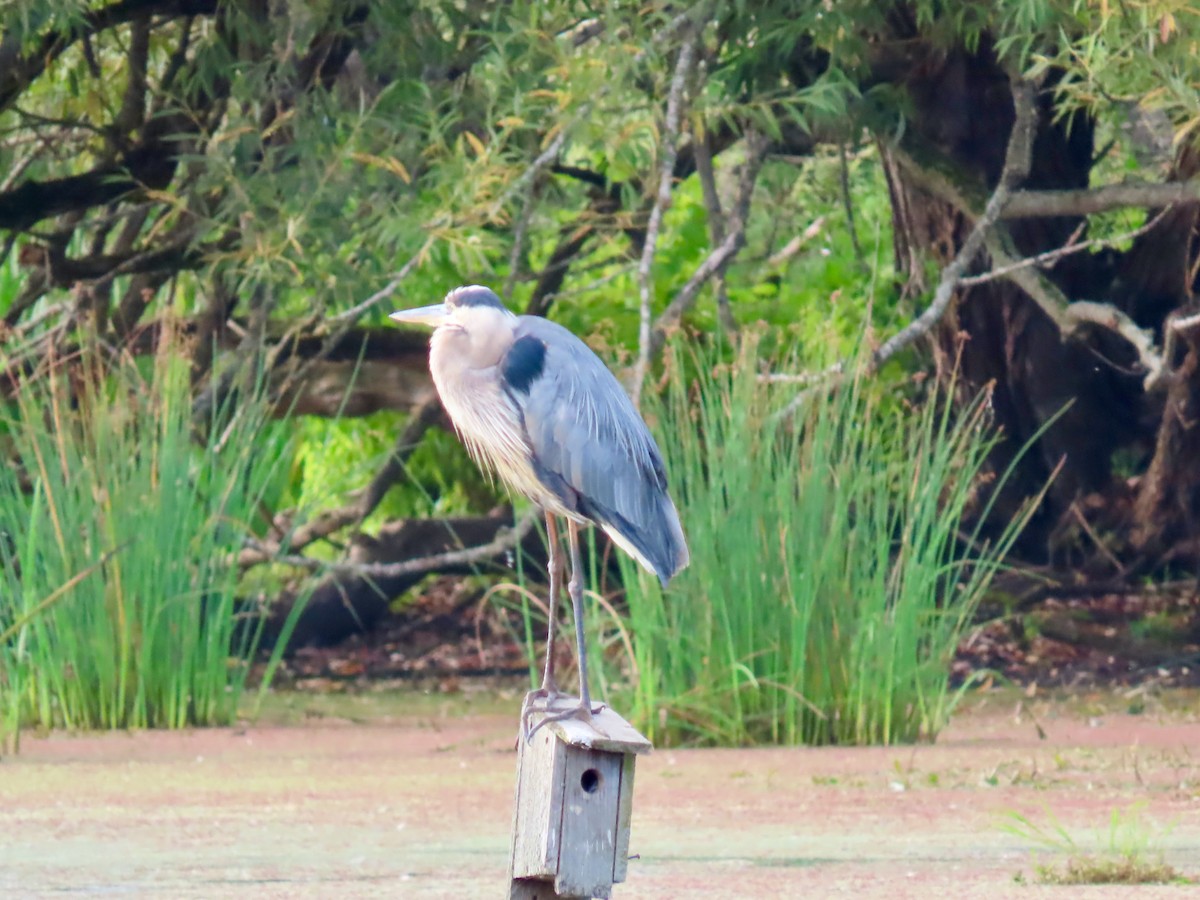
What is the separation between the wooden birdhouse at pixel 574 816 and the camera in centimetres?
260

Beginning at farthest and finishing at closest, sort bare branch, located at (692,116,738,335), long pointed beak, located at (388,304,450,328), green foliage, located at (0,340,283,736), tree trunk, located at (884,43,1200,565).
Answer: tree trunk, located at (884,43,1200,565) → bare branch, located at (692,116,738,335) → green foliage, located at (0,340,283,736) → long pointed beak, located at (388,304,450,328)

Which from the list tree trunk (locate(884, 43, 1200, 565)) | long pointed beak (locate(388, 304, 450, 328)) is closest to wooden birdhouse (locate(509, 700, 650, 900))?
long pointed beak (locate(388, 304, 450, 328))

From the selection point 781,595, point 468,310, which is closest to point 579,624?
point 468,310

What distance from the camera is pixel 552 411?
358 centimetres

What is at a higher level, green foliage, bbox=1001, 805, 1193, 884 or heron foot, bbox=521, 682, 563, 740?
heron foot, bbox=521, 682, 563, 740

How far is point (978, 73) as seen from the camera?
7.60 m

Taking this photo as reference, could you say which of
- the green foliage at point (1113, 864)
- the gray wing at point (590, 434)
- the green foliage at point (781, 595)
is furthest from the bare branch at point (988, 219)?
the gray wing at point (590, 434)

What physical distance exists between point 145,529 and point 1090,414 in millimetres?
4063

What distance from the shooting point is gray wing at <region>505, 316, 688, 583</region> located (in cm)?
356

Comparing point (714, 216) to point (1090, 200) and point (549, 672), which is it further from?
point (549, 672)

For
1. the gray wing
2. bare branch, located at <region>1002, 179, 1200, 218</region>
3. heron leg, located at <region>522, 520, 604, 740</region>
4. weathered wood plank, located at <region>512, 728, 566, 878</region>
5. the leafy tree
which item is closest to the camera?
weathered wood plank, located at <region>512, 728, 566, 878</region>

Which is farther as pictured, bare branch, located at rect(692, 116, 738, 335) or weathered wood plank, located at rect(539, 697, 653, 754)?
bare branch, located at rect(692, 116, 738, 335)

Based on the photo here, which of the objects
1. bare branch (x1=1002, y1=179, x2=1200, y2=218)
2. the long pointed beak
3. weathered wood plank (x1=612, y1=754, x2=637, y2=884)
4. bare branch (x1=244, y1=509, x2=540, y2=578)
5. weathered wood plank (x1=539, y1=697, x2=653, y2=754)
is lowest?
bare branch (x1=244, y1=509, x2=540, y2=578)

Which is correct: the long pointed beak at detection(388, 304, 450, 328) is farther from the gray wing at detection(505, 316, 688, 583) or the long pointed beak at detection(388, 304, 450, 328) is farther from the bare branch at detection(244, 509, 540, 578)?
the bare branch at detection(244, 509, 540, 578)
